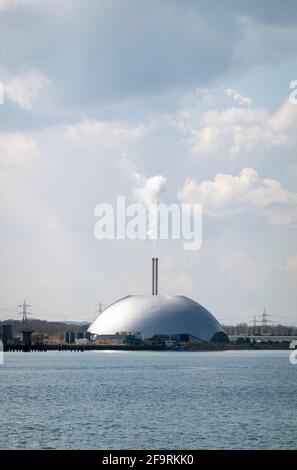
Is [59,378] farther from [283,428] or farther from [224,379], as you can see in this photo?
[283,428]

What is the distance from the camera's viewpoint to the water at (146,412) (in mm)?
48250

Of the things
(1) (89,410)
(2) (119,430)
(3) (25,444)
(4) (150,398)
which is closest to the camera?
(3) (25,444)

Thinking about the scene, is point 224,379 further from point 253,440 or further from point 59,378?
point 253,440

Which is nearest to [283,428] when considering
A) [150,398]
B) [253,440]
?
[253,440]

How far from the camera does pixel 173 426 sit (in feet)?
178

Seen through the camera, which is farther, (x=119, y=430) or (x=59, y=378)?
(x=59, y=378)

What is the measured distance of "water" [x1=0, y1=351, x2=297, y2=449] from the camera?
158ft

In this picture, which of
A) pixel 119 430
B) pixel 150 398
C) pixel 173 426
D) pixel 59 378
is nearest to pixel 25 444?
pixel 119 430

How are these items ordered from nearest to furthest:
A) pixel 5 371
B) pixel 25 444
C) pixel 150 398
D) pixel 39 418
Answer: pixel 25 444, pixel 39 418, pixel 150 398, pixel 5 371

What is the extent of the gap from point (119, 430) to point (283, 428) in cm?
971

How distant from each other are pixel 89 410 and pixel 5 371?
5405cm

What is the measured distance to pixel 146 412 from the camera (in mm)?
61375
